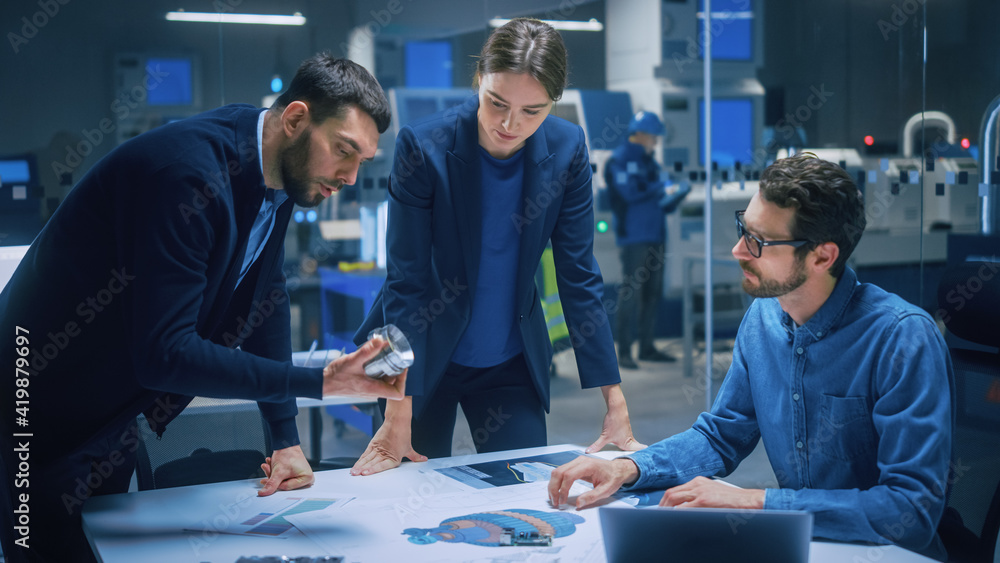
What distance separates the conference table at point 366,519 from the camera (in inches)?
50.2

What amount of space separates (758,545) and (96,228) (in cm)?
108

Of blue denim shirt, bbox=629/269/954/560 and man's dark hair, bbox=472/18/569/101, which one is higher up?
man's dark hair, bbox=472/18/569/101

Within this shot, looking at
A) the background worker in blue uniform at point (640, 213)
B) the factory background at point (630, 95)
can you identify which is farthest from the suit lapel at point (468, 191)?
the background worker in blue uniform at point (640, 213)

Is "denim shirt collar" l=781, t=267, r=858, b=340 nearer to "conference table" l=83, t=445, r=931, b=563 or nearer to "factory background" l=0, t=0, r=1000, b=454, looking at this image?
"conference table" l=83, t=445, r=931, b=563

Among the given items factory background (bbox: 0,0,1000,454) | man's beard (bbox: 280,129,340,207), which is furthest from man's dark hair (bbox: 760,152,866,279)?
factory background (bbox: 0,0,1000,454)

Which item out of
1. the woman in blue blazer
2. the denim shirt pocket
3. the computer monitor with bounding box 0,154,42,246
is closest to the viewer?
the denim shirt pocket

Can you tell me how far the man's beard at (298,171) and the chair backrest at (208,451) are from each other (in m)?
0.73

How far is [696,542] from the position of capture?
1061 mm

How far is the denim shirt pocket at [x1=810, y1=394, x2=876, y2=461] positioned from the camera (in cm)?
140

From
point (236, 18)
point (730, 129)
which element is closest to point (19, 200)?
point (236, 18)

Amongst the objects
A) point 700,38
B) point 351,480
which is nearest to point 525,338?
point 351,480

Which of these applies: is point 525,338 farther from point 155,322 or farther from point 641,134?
point 641,134

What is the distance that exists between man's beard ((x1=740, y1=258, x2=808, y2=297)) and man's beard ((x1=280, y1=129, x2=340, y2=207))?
29.9 inches

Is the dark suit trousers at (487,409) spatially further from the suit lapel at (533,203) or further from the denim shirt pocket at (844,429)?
the denim shirt pocket at (844,429)
